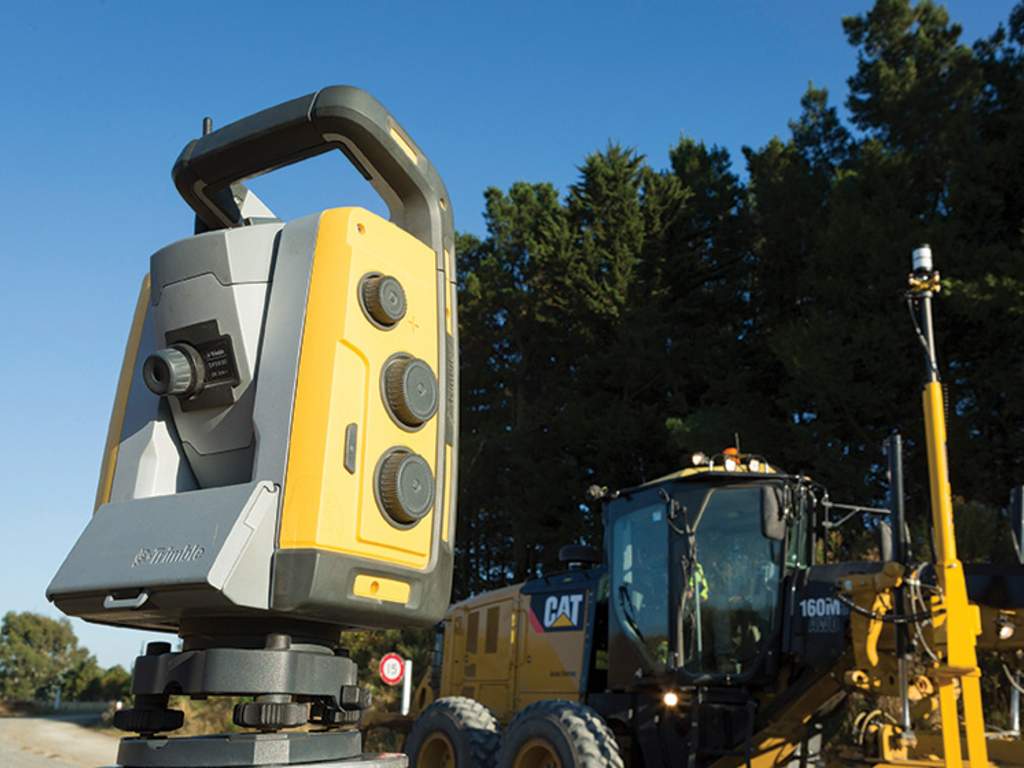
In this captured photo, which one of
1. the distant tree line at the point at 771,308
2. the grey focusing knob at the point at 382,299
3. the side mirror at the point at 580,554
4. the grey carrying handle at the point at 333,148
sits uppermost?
the distant tree line at the point at 771,308

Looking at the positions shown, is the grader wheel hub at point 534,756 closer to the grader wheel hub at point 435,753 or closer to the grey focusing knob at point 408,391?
the grader wheel hub at point 435,753

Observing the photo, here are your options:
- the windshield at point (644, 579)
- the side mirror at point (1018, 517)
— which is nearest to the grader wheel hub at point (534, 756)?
the windshield at point (644, 579)

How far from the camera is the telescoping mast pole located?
195 inches

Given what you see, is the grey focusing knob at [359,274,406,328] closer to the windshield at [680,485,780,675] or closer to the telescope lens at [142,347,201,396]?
the telescope lens at [142,347,201,396]

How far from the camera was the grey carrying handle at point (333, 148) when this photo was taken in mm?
2816

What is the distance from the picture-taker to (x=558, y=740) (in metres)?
6.98

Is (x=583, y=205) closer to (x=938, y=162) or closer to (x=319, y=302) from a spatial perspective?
(x=938, y=162)

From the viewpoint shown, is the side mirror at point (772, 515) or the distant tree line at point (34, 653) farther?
the distant tree line at point (34, 653)

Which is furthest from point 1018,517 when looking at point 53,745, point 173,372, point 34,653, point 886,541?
point 34,653

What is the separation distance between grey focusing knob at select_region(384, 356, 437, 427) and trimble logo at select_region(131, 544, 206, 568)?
0.58 m

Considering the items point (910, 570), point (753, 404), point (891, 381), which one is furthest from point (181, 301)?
point (753, 404)

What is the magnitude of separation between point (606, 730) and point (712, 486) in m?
1.87

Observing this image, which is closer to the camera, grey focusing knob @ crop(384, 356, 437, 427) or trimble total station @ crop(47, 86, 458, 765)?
trimble total station @ crop(47, 86, 458, 765)

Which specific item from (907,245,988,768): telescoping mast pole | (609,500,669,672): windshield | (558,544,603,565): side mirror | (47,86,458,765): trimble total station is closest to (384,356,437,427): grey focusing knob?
(47,86,458,765): trimble total station
